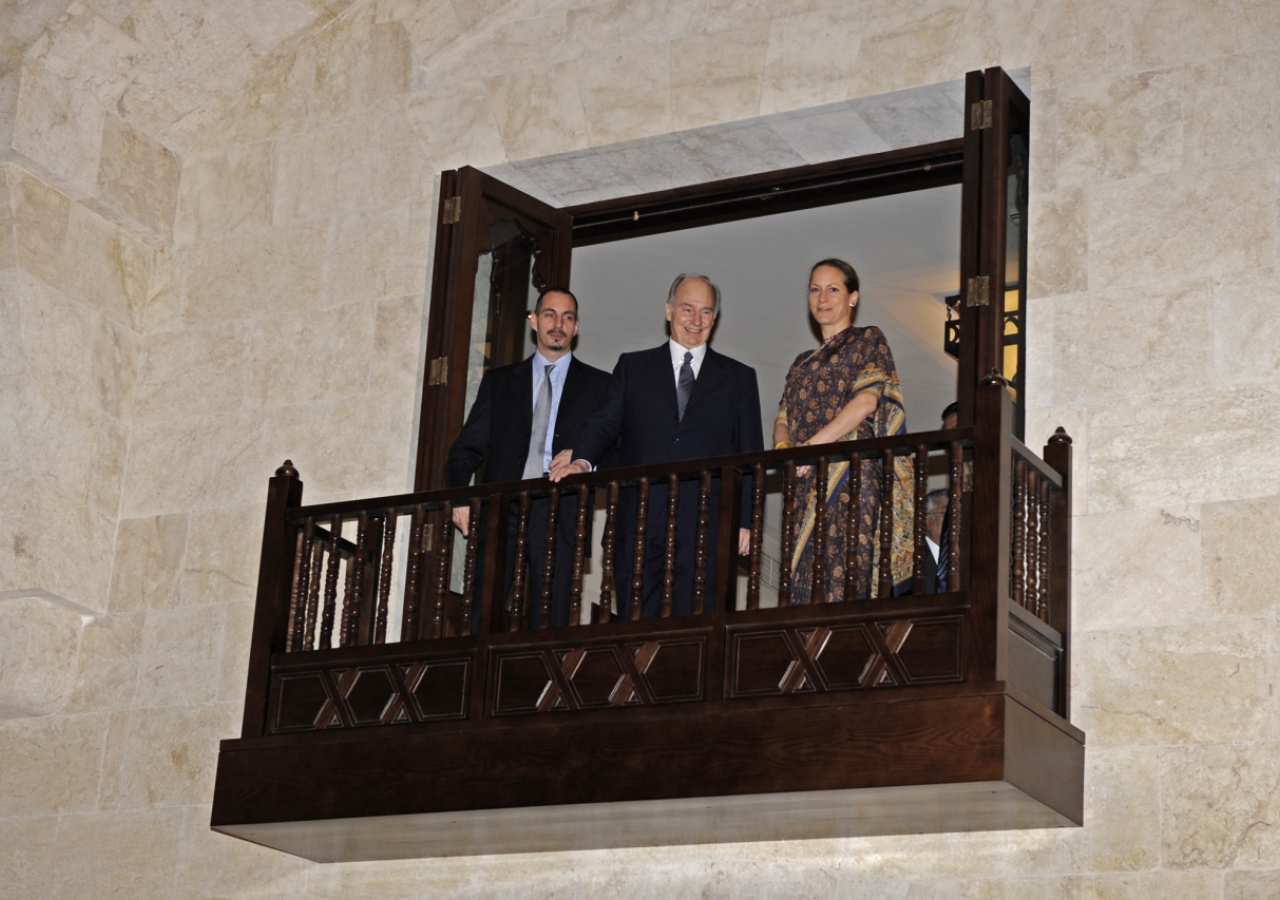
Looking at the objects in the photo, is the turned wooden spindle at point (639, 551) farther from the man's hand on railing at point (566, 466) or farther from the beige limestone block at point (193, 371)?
the beige limestone block at point (193, 371)

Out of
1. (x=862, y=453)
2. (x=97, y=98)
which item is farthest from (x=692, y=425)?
(x=97, y=98)

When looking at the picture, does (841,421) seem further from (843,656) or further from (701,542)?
(843,656)

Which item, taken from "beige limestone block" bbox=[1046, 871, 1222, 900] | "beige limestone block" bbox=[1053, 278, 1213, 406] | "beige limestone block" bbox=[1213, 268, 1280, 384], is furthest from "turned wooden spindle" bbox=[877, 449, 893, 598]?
"beige limestone block" bbox=[1213, 268, 1280, 384]

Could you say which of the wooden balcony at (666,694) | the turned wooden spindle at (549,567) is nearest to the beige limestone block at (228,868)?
the wooden balcony at (666,694)

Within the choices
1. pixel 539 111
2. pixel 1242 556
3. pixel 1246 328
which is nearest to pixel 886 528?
pixel 1242 556

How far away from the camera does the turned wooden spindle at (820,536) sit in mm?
5918

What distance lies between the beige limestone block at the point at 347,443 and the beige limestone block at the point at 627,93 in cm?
126

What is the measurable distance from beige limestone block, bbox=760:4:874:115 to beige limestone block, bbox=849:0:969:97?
0.04m

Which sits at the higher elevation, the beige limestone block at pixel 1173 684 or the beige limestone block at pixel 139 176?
the beige limestone block at pixel 139 176

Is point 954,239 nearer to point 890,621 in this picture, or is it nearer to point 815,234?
point 815,234

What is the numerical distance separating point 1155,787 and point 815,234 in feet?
14.1

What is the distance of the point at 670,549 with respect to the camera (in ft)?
20.1

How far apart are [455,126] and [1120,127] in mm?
2580

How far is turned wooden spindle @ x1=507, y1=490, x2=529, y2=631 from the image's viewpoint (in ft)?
20.8
